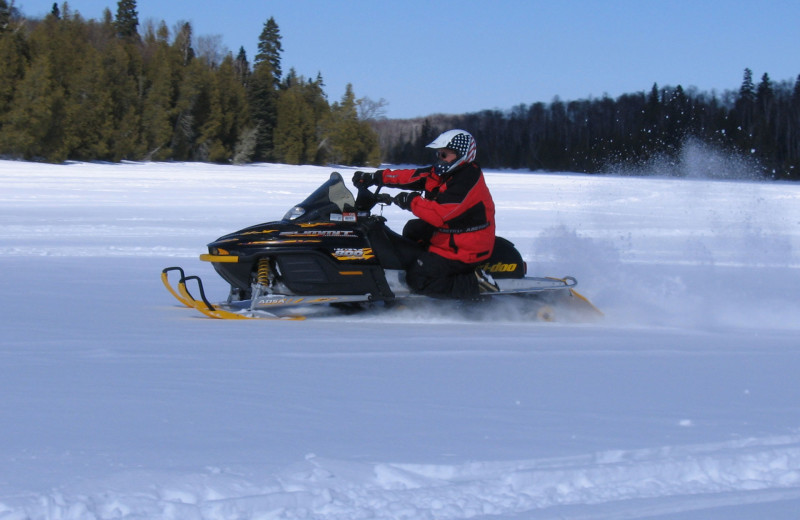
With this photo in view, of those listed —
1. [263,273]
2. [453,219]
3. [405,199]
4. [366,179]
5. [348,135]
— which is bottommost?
[263,273]

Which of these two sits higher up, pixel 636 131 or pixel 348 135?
pixel 636 131

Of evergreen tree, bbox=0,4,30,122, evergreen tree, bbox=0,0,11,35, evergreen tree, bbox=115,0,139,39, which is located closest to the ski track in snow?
evergreen tree, bbox=0,4,30,122

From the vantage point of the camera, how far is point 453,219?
5.82m

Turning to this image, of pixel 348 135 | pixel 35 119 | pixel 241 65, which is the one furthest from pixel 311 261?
pixel 241 65

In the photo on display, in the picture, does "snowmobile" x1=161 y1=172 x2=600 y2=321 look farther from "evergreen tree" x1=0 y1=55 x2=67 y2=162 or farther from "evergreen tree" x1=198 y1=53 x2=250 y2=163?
"evergreen tree" x1=198 y1=53 x2=250 y2=163

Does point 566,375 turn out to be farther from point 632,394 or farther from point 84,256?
point 84,256

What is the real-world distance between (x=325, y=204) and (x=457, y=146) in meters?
1.07

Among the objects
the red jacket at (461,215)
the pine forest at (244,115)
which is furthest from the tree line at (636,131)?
the red jacket at (461,215)

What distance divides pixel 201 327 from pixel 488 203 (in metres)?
2.29

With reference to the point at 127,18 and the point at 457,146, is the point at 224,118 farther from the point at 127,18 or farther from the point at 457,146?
the point at 457,146

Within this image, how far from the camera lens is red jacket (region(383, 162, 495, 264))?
5.74 metres

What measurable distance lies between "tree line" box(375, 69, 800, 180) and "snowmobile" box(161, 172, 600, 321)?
190 feet

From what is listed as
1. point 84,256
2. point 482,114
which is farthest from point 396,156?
point 84,256

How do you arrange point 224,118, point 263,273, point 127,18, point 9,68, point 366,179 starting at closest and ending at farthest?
point 263,273, point 366,179, point 9,68, point 224,118, point 127,18
